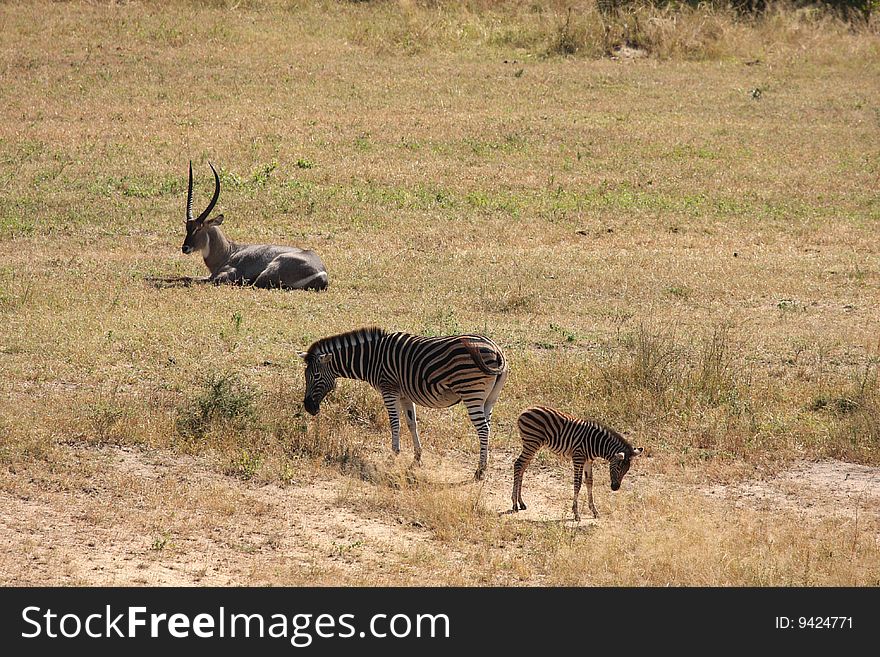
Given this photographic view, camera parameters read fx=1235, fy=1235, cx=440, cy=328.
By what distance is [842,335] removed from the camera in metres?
13.1

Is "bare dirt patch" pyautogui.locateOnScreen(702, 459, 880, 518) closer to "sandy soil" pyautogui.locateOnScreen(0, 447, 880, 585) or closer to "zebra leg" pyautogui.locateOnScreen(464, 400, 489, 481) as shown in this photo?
"sandy soil" pyautogui.locateOnScreen(0, 447, 880, 585)

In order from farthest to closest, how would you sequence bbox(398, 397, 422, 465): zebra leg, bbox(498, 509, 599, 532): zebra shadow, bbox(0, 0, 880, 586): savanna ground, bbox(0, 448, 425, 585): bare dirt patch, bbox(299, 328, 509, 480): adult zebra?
bbox(398, 397, 422, 465): zebra leg → bbox(299, 328, 509, 480): adult zebra → bbox(498, 509, 599, 532): zebra shadow → bbox(0, 0, 880, 586): savanna ground → bbox(0, 448, 425, 585): bare dirt patch

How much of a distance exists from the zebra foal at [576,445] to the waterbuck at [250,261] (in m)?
6.50

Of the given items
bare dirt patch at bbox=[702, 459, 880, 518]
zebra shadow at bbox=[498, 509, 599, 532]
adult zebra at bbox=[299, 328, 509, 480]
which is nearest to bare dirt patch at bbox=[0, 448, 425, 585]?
zebra shadow at bbox=[498, 509, 599, 532]

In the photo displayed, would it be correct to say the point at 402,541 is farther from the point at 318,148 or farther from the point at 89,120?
the point at 89,120

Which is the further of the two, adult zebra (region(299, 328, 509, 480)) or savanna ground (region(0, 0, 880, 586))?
adult zebra (region(299, 328, 509, 480))

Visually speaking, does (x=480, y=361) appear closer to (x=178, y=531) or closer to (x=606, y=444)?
(x=606, y=444)

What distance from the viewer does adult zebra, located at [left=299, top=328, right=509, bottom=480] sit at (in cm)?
911

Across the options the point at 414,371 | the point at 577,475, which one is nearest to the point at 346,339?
the point at 414,371

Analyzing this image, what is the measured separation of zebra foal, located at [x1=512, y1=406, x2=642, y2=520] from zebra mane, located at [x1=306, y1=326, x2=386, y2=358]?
4.92ft

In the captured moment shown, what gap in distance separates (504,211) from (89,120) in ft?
26.5

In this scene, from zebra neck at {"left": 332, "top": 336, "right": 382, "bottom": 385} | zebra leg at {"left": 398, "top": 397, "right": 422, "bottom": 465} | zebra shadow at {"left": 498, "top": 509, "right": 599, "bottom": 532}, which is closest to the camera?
zebra shadow at {"left": 498, "top": 509, "right": 599, "bottom": 532}

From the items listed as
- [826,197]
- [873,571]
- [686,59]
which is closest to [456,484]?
[873,571]

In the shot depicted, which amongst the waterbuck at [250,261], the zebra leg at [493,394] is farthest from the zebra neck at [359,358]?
the waterbuck at [250,261]
